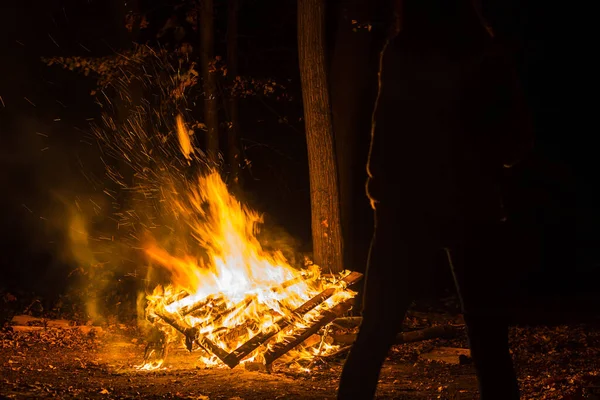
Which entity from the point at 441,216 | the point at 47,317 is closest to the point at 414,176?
the point at 441,216

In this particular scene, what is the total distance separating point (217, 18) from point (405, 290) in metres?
10.5

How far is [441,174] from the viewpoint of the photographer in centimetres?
407

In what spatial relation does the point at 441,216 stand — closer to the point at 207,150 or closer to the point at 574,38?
the point at 207,150

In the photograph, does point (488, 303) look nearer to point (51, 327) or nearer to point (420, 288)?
point (420, 288)

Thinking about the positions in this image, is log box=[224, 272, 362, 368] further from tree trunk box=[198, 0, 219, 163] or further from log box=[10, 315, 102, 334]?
tree trunk box=[198, 0, 219, 163]

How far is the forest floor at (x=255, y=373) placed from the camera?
6148mm

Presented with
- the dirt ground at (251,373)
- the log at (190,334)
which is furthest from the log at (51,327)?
the log at (190,334)

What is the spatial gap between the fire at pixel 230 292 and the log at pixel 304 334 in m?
0.07

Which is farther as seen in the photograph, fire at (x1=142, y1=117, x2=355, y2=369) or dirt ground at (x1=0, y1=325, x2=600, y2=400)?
fire at (x1=142, y1=117, x2=355, y2=369)

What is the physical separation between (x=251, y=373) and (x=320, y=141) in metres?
3.22

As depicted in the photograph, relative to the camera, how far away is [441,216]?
13.4ft

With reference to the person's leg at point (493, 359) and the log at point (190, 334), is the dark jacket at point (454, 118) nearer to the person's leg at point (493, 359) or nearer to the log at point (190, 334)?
the person's leg at point (493, 359)

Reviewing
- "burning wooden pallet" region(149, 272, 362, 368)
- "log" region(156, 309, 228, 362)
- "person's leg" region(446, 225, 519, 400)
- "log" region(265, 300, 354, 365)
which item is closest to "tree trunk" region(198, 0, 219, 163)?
"burning wooden pallet" region(149, 272, 362, 368)

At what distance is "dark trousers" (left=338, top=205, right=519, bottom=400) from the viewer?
4.10 metres
